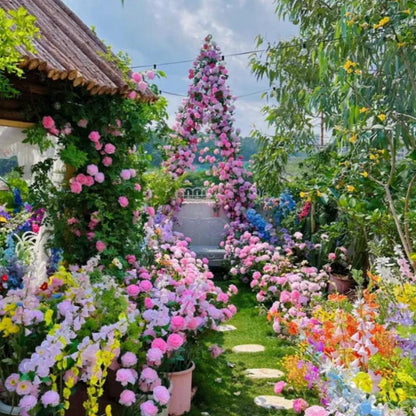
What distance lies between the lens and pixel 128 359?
2.37 metres

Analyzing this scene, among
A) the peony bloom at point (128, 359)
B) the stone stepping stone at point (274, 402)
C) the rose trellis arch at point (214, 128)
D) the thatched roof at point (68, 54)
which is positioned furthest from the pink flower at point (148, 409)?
the rose trellis arch at point (214, 128)

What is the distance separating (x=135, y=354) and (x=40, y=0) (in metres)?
3.54

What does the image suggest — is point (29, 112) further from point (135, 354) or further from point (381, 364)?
point (381, 364)

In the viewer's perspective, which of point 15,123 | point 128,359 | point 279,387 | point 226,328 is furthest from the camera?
point 226,328

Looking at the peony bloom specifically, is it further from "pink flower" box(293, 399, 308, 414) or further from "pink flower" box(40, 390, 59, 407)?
"pink flower" box(293, 399, 308, 414)

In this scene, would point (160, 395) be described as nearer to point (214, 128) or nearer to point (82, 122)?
point (82, 122)

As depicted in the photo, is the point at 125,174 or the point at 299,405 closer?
the point at 299,405

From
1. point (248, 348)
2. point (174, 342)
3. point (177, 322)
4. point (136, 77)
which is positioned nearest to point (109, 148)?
point (136, 77)

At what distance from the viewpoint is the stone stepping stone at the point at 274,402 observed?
323 centimetres

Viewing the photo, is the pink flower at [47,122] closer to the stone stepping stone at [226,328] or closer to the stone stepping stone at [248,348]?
the stone stepping stone at [248,348]

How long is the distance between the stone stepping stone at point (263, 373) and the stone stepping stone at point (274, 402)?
38cm

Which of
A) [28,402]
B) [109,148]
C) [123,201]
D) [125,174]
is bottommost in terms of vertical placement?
[28,402]

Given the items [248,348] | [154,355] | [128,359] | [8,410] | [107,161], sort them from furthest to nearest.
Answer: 1. [248,348]
2. [107,161]
3. [154,355]
4. [128,359]
5. [8,410]

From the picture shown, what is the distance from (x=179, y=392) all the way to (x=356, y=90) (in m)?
2.62
